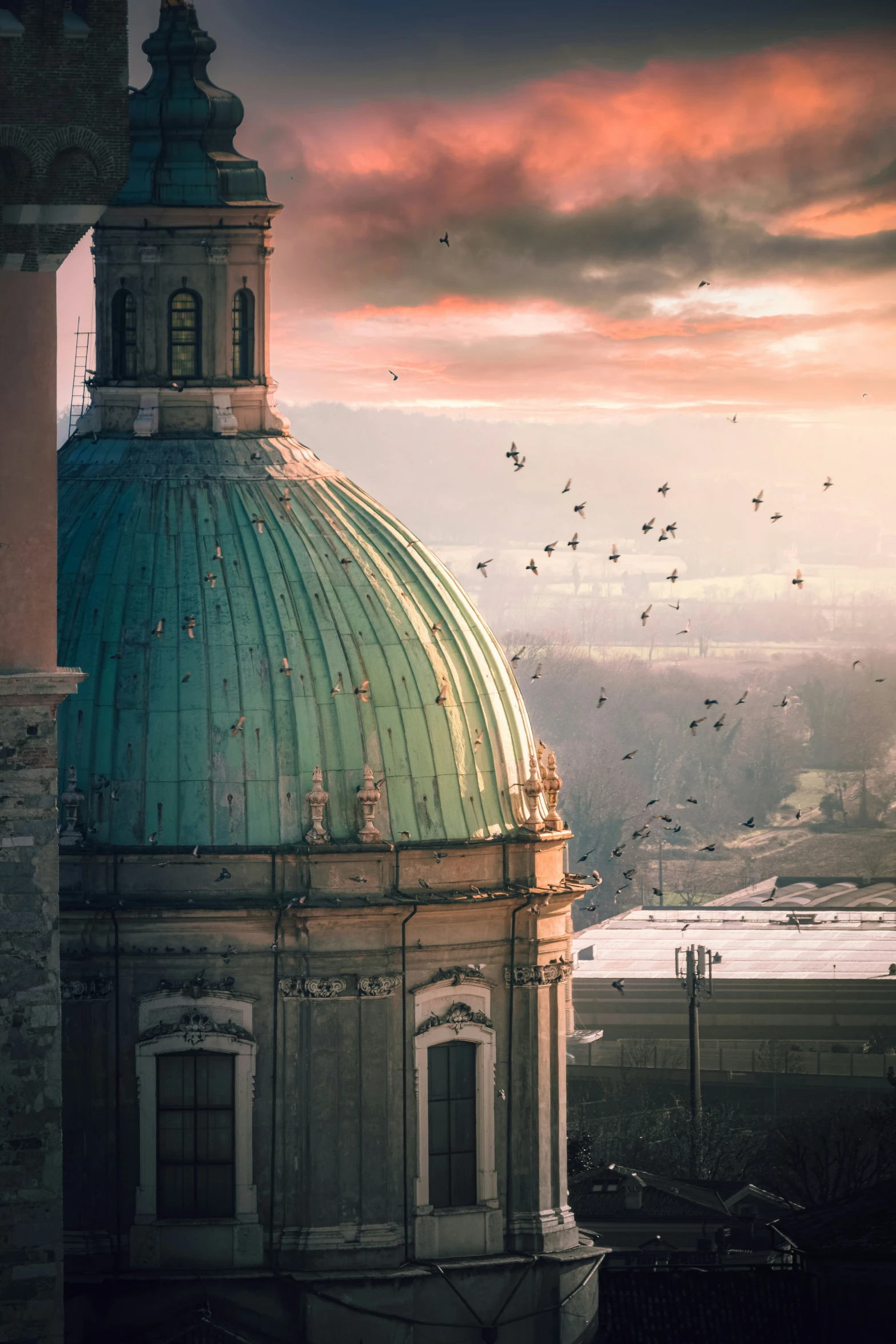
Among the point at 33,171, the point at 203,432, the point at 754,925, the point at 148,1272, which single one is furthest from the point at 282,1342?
the point at 754,925

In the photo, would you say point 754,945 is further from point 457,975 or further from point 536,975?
point 457,975

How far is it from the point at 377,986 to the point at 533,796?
625 centimetres

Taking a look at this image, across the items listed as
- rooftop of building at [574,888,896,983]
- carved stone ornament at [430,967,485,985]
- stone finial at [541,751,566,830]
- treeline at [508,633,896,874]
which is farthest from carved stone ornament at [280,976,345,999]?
treeline at [508,633,896,874]

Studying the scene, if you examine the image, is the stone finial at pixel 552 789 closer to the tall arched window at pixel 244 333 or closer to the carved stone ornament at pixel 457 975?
the carved stone ornament at pixel 457 975

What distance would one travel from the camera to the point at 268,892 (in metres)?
60.4

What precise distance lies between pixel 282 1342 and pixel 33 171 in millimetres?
24753

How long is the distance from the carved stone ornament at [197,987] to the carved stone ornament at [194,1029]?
14.5 inches

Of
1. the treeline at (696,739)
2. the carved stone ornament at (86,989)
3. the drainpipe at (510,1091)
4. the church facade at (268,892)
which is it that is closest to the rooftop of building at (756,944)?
the treeline at (696,739)

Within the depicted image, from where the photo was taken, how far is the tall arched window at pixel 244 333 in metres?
65.4

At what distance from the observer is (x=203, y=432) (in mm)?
65188

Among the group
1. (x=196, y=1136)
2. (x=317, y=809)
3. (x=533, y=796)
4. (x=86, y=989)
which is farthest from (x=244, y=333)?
Answer: (x=196, y=1136)

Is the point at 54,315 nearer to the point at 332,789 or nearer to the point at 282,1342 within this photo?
the point at 332,789

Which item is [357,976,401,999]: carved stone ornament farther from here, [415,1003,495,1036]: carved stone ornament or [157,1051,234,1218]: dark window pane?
[157,1051,234,1218]: dark window pane

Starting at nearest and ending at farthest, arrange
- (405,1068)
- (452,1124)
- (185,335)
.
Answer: (405,1068) → (452,1124) → (185,335)
